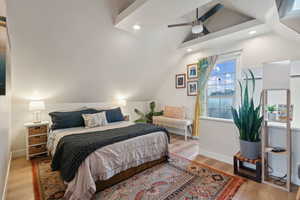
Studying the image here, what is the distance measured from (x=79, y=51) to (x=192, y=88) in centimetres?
307

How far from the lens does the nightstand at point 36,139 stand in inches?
115

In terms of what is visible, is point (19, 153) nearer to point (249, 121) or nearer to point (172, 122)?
point (172, 122)

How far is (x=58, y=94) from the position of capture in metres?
3.53

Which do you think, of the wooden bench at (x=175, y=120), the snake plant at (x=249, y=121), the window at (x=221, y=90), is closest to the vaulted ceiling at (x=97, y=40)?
the window at (x=221, y=90)

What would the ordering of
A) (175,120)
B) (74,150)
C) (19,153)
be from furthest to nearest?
1. (175,120)
2. (19,153)
3. (74,150)

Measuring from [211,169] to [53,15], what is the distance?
368 centimetres

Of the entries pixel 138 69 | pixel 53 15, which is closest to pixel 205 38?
pixel 138 69

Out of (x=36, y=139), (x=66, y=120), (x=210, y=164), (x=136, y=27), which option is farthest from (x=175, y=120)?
(x=36, y=139)

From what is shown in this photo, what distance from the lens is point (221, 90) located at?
12.2 feet

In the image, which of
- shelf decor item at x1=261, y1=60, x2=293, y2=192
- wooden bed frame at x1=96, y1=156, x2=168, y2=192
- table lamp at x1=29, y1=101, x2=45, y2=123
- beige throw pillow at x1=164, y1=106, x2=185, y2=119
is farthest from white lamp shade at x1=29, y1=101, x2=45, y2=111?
shelf decor item at x1=261, y1=60, x2=293, y2=192

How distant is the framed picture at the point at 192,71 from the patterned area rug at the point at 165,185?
2.50 m

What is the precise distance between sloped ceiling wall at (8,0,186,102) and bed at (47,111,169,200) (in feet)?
4.08

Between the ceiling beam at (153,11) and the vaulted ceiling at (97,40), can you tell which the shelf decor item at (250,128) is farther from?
the ceiling beam at (153,11)

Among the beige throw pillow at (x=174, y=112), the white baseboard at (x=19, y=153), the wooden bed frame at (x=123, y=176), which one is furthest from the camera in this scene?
the beige throw pillow at (x=174, y=112)
